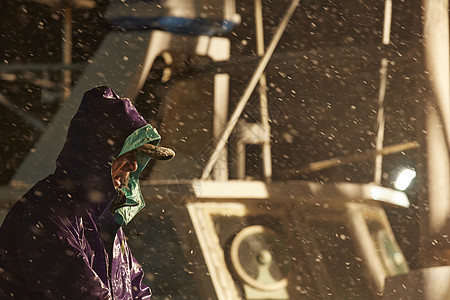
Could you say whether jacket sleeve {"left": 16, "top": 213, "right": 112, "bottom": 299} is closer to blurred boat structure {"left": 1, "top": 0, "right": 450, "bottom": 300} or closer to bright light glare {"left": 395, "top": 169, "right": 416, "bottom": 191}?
blurred boat structure {"left": 1, "top": 0, "right": 450, "bottom": 300}

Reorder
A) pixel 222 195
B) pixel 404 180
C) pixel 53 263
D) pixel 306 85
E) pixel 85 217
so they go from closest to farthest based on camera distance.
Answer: pixel 53 263, pixel 85 217, pixel 222 195, pixel 404 180, pixel 306 85

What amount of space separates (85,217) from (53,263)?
0.19m

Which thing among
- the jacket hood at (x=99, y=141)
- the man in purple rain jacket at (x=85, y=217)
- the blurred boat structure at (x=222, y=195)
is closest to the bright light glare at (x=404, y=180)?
the blurred boat structure at (x=222, y=195)

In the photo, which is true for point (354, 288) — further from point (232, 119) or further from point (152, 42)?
point (152, 42)

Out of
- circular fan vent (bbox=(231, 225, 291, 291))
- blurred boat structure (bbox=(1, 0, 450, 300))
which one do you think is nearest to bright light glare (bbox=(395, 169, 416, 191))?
blurred boat structure (bbox=(1, 0, 450, 300))

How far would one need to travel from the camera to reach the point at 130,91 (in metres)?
6.04

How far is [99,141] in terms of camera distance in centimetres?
204

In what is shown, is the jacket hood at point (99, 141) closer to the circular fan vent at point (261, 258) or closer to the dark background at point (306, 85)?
the circular fan vent at point (261, 258)

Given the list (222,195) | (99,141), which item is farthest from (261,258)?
(99,141)

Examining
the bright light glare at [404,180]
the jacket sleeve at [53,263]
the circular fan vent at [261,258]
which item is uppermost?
the jacket sleeve at [53,263]

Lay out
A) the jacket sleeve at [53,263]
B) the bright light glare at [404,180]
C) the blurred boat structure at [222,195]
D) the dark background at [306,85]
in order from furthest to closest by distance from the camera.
Answer: the dark background at [306,85] → the bright light glare at [404,180] → the blurred boat structure at [222,195] → the jacket sleeve at [53,263]

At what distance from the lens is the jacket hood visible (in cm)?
199

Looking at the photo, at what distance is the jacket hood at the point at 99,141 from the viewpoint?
1993 millimetres

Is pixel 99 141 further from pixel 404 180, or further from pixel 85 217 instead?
pixel 404 180
